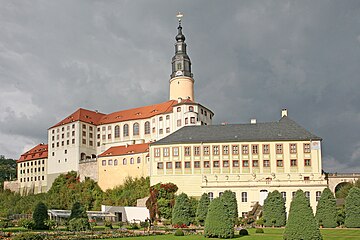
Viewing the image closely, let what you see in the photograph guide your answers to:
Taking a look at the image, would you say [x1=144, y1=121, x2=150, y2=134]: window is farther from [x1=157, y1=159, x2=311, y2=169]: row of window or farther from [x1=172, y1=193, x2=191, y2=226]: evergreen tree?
[x1=172, y1=193, x2=191, y2=226]: evergreen tree

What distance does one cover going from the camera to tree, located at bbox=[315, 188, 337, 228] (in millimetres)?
48594

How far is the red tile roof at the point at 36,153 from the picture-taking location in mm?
105181

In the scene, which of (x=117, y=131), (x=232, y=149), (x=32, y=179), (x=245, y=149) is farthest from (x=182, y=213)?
(x=32, y=179)

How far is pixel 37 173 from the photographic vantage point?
342ft

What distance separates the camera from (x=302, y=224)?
28188 mm

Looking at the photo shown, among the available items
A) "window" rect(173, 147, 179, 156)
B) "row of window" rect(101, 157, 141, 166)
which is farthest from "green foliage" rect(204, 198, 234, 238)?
"row of window" rect(101, 157, 141, 166)

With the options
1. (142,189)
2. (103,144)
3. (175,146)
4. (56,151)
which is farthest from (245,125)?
(56,151)

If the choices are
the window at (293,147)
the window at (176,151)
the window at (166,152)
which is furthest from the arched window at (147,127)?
the window at (293,147)

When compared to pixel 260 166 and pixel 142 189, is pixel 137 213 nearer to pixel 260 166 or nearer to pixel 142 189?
pixel 142 189

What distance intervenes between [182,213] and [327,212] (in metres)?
14.7

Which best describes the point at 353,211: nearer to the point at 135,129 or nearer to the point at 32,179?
the point at 135,129

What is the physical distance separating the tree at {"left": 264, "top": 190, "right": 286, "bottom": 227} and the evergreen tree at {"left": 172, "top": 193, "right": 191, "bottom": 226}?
823 centimetres

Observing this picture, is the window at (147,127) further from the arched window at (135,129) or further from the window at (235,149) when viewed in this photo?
the window at (235,149)

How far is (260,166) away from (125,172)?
26216 millimetres
